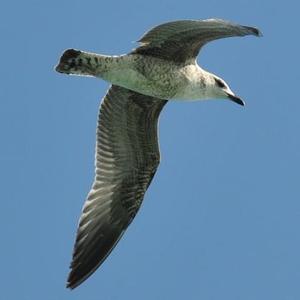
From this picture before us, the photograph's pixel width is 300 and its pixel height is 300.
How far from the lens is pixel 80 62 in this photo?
1077cm

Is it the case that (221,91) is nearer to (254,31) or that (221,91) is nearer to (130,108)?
(130,108)

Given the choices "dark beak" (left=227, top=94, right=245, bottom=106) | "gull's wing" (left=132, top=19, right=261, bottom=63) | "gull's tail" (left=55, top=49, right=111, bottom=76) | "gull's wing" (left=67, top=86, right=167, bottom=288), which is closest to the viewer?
"gull's wing" (left=132, top=19, right=261, bottom=63)

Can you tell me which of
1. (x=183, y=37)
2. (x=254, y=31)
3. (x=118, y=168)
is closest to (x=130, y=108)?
(x=118, y=168)

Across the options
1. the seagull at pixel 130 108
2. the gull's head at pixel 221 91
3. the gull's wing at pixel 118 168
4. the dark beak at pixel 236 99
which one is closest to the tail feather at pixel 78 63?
the seagull at pixel 130 108

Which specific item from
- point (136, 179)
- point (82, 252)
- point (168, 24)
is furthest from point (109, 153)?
point (168, 24)

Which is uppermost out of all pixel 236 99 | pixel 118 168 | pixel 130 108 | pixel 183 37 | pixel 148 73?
pixel 183 37

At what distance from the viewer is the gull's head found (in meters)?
11.4

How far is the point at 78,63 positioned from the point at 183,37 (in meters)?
1.21

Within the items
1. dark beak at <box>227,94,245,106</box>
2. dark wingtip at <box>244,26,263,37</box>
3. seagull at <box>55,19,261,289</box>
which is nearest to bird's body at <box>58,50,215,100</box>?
seagull at <box>55,19,261,289</box>

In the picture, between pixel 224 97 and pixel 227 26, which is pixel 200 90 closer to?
pixel 224 97

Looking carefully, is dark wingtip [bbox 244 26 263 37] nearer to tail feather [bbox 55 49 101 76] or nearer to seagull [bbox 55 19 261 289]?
seagull [bbox 55 19 261 289]

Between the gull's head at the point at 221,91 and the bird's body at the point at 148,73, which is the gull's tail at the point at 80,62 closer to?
the bird's body at the point at 148,73

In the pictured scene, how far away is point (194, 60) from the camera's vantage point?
36.4 ft

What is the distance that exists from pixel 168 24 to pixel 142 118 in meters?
1.84
